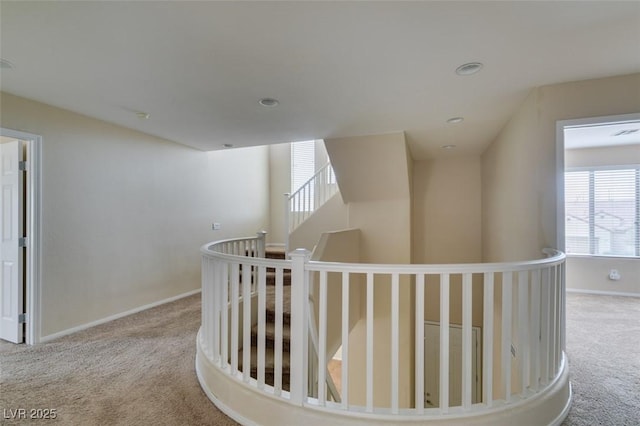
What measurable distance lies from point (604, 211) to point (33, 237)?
7978 millimetres

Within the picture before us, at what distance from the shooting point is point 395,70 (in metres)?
2.24

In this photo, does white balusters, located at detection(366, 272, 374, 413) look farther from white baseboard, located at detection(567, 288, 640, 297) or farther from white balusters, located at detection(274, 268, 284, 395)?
white baseboard, located at detection(567, 288, 640, 297)

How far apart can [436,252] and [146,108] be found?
5005 mm

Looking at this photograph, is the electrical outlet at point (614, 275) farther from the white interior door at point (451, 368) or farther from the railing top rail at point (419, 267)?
the railing top rail at point (419, 267)

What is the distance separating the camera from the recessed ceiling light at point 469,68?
2166 mm

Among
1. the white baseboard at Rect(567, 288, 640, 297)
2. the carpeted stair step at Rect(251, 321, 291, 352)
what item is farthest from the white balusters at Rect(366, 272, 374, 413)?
the white baseboard at Rect(567, 288, 640, 297)

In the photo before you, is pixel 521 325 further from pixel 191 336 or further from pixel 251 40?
pixel 191 336

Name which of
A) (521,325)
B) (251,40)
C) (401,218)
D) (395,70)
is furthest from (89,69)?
(401,218)

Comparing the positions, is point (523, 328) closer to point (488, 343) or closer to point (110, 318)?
point (488, 343)

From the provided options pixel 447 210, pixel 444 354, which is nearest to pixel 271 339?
pixel 444 354

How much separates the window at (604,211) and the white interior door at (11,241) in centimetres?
778

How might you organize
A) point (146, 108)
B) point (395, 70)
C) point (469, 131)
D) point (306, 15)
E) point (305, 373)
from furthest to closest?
point (469, 131) → point (146, 108) → point (395, 70) → point (305, 373) → point (306, 15)

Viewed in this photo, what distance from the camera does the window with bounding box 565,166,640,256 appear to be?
4852 millimetres

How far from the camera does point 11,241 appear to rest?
9.73 feet
